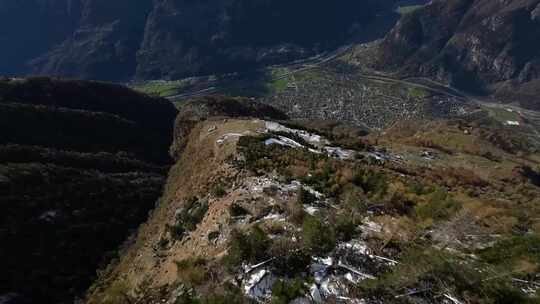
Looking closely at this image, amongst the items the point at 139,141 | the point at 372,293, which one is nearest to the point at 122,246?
the point at 372,293

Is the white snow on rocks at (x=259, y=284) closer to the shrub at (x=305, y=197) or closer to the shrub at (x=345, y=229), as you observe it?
the shrub at (x=345, y=229)

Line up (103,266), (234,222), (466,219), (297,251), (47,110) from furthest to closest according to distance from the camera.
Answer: (47,110) → (103,266) → (234,222) → (466,219) → (297,251)

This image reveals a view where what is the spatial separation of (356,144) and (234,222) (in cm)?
3067

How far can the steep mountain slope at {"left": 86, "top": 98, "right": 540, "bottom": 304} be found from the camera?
16.9 m

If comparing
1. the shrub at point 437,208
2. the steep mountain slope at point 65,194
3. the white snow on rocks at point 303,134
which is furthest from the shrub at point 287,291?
the white snow on rocks at point 303,134

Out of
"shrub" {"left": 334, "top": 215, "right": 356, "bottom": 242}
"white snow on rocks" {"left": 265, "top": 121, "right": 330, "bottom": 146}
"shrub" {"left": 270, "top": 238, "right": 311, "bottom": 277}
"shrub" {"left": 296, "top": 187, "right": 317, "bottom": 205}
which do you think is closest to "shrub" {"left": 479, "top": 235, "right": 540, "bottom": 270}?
"shrub" {"left": 334, "top": 215, "right": 356, "bottom": 242}

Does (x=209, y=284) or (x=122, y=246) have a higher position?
(x=209, y=284)

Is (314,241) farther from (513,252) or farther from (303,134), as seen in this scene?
(303,134)

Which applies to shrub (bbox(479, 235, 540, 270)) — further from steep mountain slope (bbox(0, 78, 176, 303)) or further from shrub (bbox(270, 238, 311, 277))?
steep mountain slope (bbox(0, 78, 176, 303))

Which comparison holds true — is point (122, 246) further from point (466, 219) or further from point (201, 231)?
point (466, 219)

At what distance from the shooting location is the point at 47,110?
84.2 meters

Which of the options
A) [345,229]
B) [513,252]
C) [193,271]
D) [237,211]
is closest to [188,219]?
[237,211]

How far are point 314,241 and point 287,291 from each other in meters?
3.08

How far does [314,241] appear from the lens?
20422 mm
